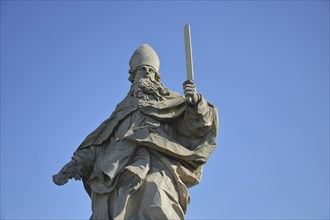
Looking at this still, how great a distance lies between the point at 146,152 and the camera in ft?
30.9

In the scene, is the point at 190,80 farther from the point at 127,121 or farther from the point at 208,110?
the point at 127,121

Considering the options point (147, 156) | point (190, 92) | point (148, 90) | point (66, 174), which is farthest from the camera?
point (148, 90)

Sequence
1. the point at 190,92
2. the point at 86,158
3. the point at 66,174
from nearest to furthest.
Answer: the point at 190,92 < the point at 66,174 < the point at 86,158

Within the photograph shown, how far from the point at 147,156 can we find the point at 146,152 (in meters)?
0.09

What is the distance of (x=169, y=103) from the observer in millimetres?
9844

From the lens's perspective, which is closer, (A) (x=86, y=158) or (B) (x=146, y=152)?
(B) (x=146, y=152)

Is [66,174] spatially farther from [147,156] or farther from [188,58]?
[188,58]

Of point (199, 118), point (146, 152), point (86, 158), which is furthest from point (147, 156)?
point (86, 158)

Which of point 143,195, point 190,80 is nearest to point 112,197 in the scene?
point 143,195

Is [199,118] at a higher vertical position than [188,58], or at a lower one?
lower

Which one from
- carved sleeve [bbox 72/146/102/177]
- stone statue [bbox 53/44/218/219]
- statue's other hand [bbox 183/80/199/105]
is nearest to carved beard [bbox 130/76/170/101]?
stone statue [bbox 53/44/218/219]

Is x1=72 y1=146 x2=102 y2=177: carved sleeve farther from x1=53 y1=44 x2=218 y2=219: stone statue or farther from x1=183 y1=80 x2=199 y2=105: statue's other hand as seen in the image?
x1=183 y1=80 x2=199 y2=105: statue's other hand

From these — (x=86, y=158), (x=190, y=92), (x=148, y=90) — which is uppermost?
(x=148, y=90)

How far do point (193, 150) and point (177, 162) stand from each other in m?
0.29
